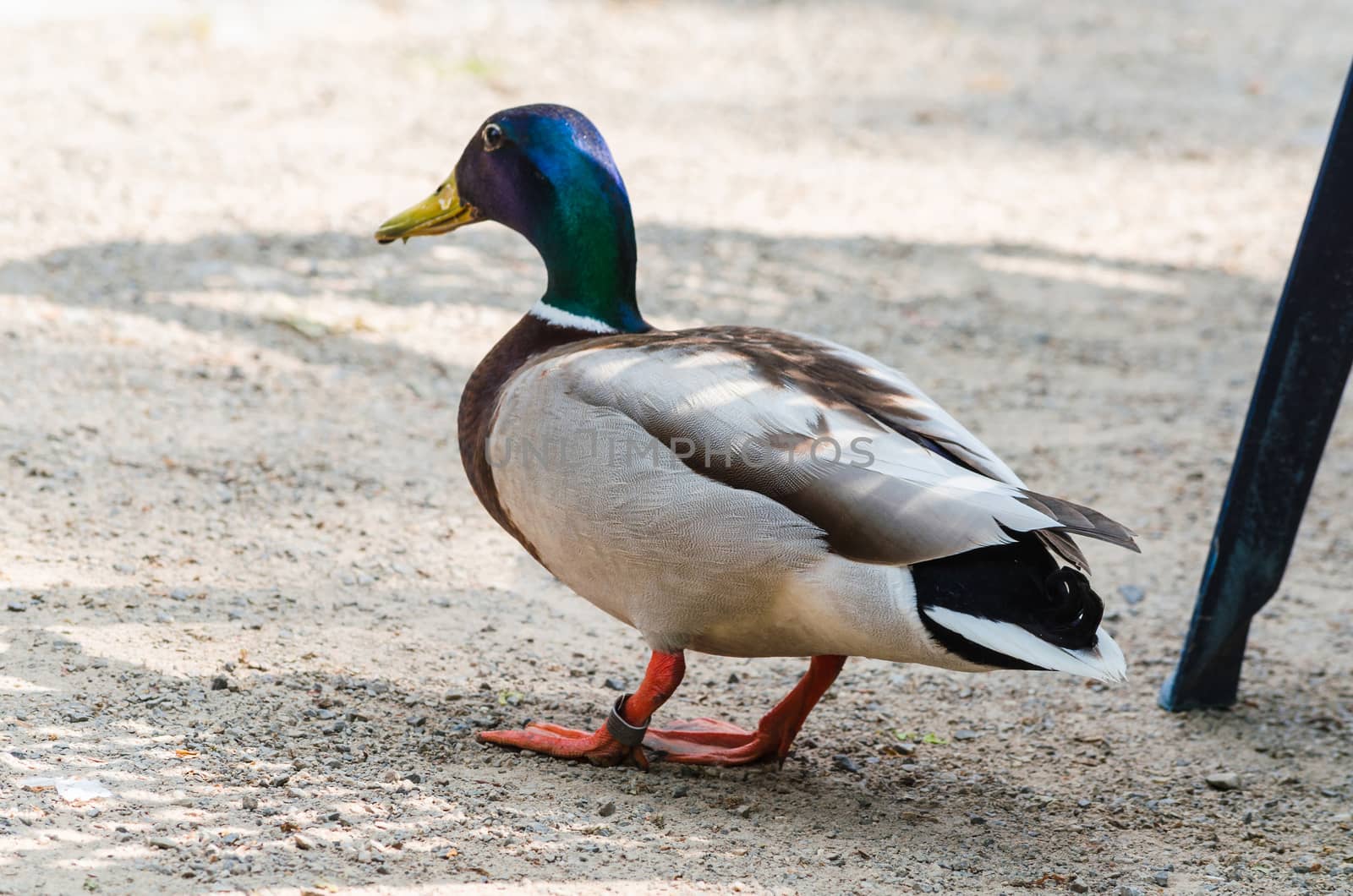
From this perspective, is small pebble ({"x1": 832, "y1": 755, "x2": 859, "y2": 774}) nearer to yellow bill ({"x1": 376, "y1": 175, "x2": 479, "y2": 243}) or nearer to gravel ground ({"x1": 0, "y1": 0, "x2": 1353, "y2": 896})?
gravel ground ({"x1": 0, "y1": 0, "x2": 1353, "y2": 896})

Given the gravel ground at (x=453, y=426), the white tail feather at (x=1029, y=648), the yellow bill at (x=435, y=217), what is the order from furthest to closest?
1. the yellow bill at (x=435, y=217)
2. the gravel ground at (x=453, y=426)
3. the white tail feather at (x=1029, y=648)

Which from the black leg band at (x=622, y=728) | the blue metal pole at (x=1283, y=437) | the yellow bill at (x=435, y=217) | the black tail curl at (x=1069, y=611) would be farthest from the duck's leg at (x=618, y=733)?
the blue metal pole at (x=1283, y=437)

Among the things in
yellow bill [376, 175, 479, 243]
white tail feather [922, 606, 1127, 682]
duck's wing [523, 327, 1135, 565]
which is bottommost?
white tail feather [922, 606, 1127, 682]

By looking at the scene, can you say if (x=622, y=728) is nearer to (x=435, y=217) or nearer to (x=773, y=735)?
(x=773, y=735)

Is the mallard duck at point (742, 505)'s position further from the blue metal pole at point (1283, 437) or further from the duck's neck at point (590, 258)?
the blue metal pole at point (1283, 437)

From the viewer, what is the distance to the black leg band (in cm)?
308

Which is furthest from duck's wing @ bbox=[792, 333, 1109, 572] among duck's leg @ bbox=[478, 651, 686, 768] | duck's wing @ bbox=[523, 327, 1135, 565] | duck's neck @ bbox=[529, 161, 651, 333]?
duck's leg @ bbox=[478, 651, 686, 768]

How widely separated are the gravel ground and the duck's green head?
38.1 inches

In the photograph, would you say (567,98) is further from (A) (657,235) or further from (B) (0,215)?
(B) (0,215)

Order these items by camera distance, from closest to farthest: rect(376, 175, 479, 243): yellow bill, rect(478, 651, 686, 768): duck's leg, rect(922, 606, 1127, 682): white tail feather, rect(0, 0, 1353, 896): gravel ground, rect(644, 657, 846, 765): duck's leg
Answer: rect(922, 606, 1127, 682): white tail feather, rect(0, 0, 1353, 896): gravel ground, rect(478, 651, 686, 768): duck's leg, rect(644, 657, 846, 765): duck's leg, rect(376, 175, 479, 243): yellow bill

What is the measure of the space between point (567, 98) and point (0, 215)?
338 cm

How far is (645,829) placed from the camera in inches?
111

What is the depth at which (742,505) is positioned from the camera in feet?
9.11

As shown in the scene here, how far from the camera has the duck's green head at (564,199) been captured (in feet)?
10.7
